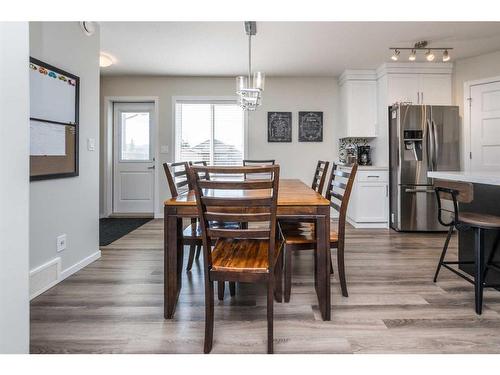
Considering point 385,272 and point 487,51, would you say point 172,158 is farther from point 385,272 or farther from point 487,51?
point 487,51

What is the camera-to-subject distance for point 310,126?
5.20m

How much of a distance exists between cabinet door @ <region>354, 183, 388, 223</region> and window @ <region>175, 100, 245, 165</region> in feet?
6.78

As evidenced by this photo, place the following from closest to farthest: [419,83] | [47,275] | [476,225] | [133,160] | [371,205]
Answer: [476,225]
[47,275]
[419,83]
[371,205]
[133,160]

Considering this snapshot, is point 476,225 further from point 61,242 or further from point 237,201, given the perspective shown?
point 61,242

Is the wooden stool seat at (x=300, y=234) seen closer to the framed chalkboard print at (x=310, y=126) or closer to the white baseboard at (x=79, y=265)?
the white baseboard at (x=79, y=265)

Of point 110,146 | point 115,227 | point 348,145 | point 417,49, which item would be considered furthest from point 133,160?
point 417,49

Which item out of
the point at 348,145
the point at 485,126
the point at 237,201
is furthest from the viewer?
the point at 348,145

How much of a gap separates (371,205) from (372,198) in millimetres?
104

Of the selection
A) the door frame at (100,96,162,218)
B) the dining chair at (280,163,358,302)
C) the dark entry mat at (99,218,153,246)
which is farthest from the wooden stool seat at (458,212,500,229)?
the door frame at (100,96,162,218)

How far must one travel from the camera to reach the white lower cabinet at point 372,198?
4.52 meters

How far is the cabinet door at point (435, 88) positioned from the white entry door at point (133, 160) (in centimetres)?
432

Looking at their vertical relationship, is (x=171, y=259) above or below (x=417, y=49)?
below

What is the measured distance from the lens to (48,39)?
232 centimetres

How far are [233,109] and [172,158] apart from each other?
4.36 ft
